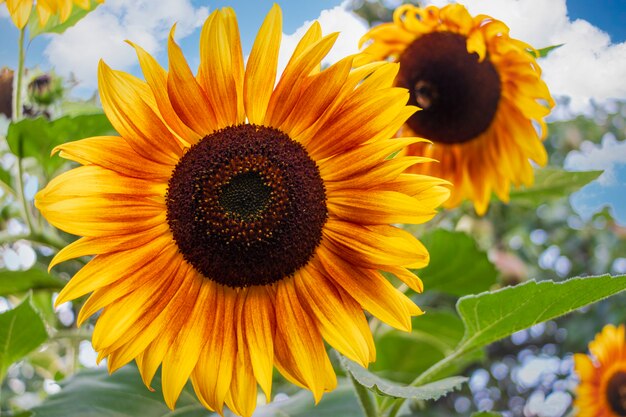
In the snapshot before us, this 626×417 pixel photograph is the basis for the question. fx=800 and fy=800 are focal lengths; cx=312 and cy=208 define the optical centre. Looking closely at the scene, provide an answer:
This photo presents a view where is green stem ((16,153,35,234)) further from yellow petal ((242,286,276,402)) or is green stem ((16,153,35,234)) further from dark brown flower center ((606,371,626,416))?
dark brown flower center ((606,371,626,416))

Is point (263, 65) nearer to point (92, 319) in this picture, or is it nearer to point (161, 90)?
point (161, 90)

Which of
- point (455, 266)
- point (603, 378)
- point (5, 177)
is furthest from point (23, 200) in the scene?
point (603, 378)

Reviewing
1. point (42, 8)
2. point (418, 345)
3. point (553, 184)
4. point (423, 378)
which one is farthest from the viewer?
point (418, 345)

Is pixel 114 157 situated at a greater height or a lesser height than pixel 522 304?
greater

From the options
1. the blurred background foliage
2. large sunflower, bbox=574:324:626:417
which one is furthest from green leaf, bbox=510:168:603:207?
large sunflower, bbox=574:324:626:417

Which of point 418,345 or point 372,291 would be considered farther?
point 418,345

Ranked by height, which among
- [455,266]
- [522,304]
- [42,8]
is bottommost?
[455,266]
